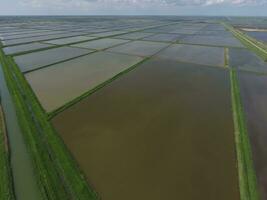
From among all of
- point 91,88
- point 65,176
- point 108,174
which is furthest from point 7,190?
point 91,88

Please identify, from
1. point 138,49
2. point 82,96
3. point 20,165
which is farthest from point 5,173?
point 138,49

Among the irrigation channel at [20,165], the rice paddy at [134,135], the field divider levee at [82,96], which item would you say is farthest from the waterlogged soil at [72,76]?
the irrigation channel at [20,165]

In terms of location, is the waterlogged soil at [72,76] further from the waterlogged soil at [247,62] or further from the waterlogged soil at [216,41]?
the waterlogged soil at [216,41]

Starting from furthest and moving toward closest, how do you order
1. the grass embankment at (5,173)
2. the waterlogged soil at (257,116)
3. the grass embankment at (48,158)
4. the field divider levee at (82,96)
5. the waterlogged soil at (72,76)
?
the waterlogged soil at (72,76) < the field divider levee at (82,96) < the waterlogged soil at (257,116) < the grass embankment at (48,158) < the grass embankment at (5,173)

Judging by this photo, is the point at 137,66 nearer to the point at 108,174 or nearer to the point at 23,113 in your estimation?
the point at 23,113

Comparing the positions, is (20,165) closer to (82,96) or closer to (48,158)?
(48,158)

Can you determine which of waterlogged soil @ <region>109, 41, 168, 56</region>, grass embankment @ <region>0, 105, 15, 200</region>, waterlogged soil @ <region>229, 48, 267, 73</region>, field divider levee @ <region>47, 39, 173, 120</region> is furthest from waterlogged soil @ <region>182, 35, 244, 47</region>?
grass embankment @ <region>0, 105, 15, 200</region>
